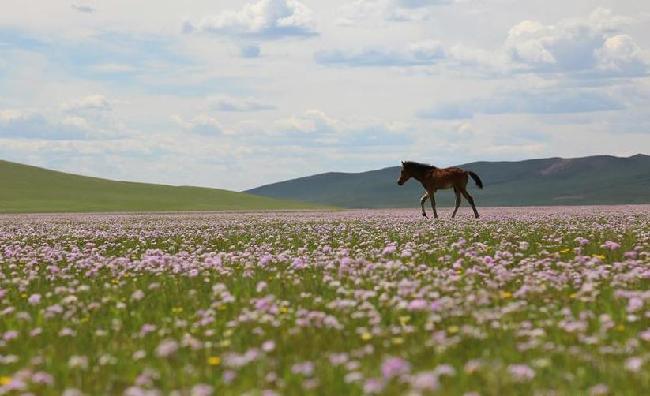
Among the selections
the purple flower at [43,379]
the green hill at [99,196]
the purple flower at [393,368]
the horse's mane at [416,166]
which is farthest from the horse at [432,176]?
the green hill at [99,196]

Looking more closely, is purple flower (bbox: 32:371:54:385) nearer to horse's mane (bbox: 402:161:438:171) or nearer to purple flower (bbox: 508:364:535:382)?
purple flower (bbox: 508:364:535:382)

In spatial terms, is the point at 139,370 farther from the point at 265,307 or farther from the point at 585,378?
the point at 585,378

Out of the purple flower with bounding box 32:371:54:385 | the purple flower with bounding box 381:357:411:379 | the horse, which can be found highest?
the horse

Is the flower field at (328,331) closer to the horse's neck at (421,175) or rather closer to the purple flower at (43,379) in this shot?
the purple flower at (43,379)

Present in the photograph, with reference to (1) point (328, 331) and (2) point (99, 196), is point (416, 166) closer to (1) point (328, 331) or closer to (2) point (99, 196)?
(1) point (328, 331)

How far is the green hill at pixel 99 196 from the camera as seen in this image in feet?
338

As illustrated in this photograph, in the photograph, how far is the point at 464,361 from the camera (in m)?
7.97

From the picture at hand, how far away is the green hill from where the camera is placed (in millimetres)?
102938

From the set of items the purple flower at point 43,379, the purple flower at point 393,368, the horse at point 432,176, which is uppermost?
the horse at point 432,176

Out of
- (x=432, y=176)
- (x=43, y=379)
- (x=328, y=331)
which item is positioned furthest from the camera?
(x=432, y=176)

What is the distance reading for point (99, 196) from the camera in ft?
390

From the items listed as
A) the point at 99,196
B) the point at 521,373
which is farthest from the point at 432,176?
the point at 99,196

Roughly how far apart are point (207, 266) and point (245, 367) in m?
8.15

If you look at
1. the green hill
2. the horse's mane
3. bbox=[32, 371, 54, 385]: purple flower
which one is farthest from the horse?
the green hill
